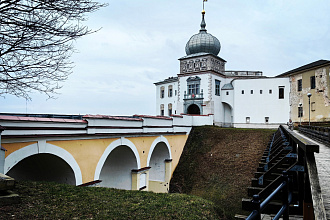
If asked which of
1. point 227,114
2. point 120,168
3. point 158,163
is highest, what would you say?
point 227,114

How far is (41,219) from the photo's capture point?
172 inches

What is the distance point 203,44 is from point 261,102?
36.3 ft

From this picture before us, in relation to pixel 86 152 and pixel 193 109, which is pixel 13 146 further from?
pixel 193 109

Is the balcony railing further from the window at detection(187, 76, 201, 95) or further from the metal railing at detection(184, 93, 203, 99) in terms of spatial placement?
the window at detection(187, 76, 201, 95)

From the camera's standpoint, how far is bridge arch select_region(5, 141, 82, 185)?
27.7 ft

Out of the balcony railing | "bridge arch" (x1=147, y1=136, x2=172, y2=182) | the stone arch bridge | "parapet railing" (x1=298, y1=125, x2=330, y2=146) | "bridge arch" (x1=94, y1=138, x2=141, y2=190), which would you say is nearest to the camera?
the stone arch bridge

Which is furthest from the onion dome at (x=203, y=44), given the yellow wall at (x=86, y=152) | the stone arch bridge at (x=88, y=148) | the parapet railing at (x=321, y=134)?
the yellow wall at (x=86, y=152)

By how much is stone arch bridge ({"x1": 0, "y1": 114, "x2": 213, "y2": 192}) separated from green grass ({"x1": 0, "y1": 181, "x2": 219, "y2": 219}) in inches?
77.3

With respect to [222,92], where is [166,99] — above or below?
below

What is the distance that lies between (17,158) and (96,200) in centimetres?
353

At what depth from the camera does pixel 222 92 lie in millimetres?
35812

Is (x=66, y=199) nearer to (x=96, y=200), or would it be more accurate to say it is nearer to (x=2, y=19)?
(x=96, y=200)

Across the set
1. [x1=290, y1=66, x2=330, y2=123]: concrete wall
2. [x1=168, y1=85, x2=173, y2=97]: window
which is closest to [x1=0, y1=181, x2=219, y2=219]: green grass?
[x1=290, y1=66, x2=330, y2=123]: concrete wall

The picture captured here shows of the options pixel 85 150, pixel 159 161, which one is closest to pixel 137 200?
pixel 85 150
